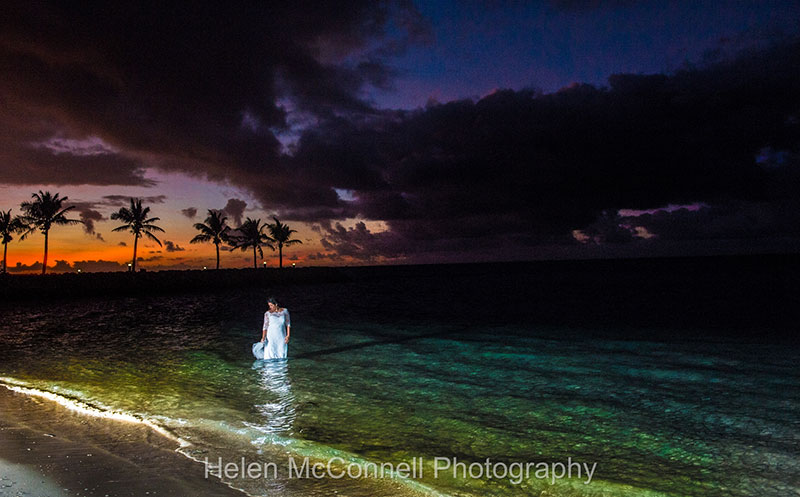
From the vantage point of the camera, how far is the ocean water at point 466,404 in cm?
667

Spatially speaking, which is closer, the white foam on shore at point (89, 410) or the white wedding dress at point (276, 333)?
the white foam on shore at point (89, 410)

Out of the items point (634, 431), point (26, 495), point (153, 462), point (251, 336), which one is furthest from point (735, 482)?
point (251, 336)

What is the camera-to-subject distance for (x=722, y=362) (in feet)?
50.9

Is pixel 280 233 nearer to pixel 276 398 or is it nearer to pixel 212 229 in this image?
pixel 212 229

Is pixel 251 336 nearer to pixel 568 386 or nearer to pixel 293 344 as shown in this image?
pixel 293 344

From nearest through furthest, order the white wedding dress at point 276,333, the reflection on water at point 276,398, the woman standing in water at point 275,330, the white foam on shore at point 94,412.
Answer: the white foam on shore at point 94,412
the reflection on water at point 276,398
the woman standing in water at point 275,330
the white wedding dress at point 276,333

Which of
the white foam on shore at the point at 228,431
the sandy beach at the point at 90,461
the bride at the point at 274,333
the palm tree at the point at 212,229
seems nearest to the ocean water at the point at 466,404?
the white foam on shore at the point at 228,431

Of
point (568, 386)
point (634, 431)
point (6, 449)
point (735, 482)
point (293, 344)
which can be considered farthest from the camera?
point (293, 344)

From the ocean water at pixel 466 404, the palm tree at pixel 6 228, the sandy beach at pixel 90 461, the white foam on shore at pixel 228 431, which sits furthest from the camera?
the palm tree at pixel 6 228

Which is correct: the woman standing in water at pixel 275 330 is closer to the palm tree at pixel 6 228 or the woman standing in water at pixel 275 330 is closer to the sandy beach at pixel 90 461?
the sandy beach at pixel 90 461

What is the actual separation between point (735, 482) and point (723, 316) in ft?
89.7

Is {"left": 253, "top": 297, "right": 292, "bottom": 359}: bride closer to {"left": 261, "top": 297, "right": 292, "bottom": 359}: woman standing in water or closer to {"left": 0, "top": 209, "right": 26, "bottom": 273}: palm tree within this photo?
{"left": 261, "top": 297, "right": 292, "bottom": 359}: woman standing in water

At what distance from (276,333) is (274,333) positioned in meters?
0.06

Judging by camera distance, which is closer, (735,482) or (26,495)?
(26,495)
